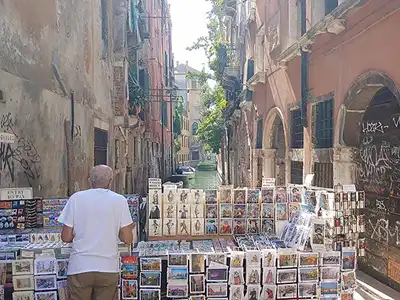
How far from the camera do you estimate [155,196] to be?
5242 millimetres

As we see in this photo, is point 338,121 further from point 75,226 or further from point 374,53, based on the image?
point 75,226

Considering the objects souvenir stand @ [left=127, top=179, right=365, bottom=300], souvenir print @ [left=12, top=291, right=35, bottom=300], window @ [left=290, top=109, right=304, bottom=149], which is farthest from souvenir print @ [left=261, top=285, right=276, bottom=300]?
window @ [left=290, top=109, right=304, bottom=149]

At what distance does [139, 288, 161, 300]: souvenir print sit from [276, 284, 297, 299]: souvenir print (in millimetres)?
1188

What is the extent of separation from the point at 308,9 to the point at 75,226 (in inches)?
300

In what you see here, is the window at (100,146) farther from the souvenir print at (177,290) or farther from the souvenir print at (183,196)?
the souvenir print at (177,290)

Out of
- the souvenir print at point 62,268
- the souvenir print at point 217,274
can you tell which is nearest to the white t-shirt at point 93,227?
the souvenir print at point 62,268

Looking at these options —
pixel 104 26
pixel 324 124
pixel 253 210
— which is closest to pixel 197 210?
pixel 253 210

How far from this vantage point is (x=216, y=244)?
16.2ft

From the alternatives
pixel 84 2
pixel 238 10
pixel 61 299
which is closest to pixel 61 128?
pixel 84 2

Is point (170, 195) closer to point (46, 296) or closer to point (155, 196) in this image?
point (155, 196)

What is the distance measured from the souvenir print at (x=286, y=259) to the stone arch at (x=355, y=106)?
10.4ft

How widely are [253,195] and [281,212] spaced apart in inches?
16.0

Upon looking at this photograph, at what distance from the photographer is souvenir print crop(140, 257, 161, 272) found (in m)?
4.22

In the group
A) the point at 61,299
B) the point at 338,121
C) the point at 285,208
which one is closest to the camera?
the point at 61,299
